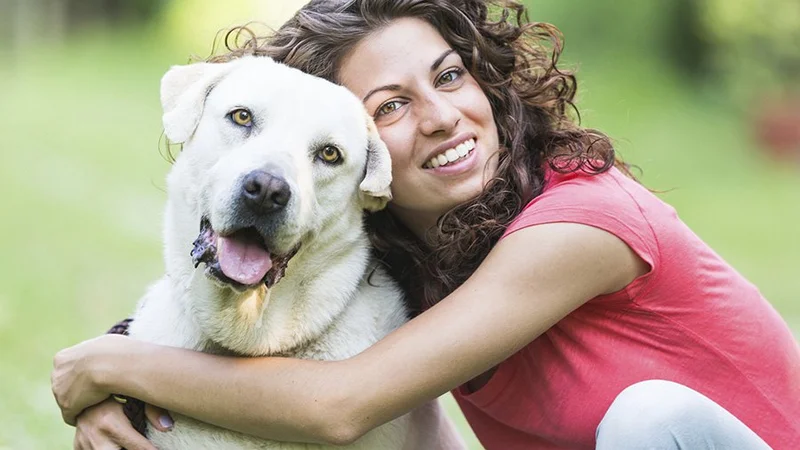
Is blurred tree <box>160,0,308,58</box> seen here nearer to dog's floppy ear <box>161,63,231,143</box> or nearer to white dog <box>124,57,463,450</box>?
dog's floppy ear <box>161,63,231,143</box>

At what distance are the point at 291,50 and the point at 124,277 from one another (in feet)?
14.7

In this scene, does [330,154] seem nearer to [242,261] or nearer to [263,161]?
[263,161]

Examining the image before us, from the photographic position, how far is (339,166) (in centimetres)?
275

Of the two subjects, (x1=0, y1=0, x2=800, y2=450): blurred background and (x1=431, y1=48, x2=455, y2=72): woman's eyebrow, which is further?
(x1=0, y1=0, x2=800, y2=450): blurred background

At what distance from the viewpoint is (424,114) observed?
9.24 ft

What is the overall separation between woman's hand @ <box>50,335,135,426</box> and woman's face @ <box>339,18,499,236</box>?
2.86 ft

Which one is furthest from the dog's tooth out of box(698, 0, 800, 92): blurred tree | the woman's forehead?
box(698, 0, 800, 92): blurred tree

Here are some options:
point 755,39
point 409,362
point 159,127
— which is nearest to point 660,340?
point 409,362

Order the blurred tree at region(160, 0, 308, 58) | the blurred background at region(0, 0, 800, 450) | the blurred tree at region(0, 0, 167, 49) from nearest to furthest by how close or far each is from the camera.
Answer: the blurred background at region(0, 0, 800, 450) → the blurred tree at region(160, 0, 308, 58) → the blurred tree at region(0, 0, 167, 49)

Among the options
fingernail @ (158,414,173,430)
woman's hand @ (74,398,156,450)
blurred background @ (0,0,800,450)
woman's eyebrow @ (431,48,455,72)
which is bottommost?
blurred background @ (0,0,800,450)

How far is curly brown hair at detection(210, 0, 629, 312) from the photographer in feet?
9.42

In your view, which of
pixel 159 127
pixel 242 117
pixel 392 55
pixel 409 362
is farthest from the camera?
pixel 159 127

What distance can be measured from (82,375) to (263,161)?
78cm

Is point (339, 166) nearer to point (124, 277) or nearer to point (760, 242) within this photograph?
point (124, 277)
